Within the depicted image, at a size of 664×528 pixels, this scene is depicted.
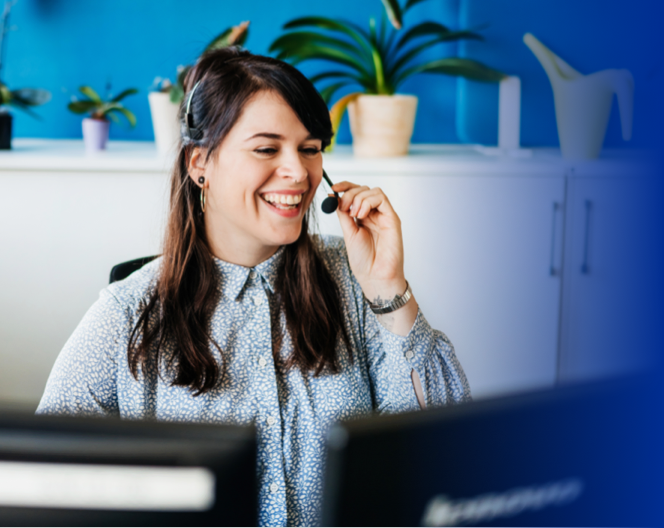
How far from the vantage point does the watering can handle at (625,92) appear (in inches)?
77.3

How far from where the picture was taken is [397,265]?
1.27 m

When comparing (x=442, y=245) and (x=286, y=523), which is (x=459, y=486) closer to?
(x=286, y=523)

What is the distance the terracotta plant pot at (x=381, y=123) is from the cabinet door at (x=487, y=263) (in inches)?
5.9

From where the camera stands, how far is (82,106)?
2.15 meters

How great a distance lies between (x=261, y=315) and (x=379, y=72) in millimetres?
1166

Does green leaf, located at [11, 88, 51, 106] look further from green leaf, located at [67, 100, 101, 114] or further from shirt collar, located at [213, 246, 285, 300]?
shirt collar, located at [213, 246, 285, 300]

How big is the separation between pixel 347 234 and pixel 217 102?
363mm

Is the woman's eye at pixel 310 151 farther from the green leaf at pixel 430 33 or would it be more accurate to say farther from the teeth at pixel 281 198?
the green leaf at pixel 430 33

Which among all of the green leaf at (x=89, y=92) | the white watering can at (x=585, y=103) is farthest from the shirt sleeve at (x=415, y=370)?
the green leaf at (x=89, y=92)

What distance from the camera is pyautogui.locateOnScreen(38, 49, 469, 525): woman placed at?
110 centimetres

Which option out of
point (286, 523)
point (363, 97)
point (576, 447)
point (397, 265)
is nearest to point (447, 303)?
point (363, 97)

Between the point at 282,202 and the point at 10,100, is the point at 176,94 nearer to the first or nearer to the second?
the point at 10,100

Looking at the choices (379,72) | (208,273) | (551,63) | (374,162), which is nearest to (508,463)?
(208,273)

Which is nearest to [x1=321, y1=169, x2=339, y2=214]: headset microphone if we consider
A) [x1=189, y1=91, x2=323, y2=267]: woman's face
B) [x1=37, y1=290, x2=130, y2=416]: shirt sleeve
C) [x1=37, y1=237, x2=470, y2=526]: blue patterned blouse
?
[x1=189, y1=91, x2=323, y2=267]: woman's face
